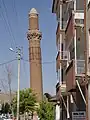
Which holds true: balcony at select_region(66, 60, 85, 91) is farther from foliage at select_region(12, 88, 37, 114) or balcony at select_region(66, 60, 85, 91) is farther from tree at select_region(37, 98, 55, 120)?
foliage at select_region(12, 88, 37, 114)

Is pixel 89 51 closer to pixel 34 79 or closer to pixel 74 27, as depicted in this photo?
pixel 74 27

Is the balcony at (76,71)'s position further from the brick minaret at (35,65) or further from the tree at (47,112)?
the brick minaret at (35,65)

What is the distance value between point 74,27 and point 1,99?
137178mm

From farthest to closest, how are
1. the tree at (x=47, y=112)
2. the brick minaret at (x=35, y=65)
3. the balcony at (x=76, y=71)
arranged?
the brick minaret at (x=35, y=65)
the tree at (x=47, y=112)
the balcony at (x=76, y=71)

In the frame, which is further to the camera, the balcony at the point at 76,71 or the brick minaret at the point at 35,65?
the brick minaret at the point at 35,65

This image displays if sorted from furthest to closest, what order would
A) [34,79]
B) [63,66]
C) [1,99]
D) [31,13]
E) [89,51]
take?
1. [1,99]
2. [31,13]
3. [34,79]
4. [63,66]
5. [89,51]

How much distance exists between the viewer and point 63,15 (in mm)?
27875

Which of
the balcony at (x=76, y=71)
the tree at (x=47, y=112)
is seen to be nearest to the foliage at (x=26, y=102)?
the tree at (x=47, y=112)

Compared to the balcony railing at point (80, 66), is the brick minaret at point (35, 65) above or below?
above

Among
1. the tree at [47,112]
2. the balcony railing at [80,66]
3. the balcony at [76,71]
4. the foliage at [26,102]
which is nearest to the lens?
the balcony at [76,71]

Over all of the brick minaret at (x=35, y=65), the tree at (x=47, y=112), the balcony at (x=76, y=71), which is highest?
the brick minaret at (x=35, y=65)

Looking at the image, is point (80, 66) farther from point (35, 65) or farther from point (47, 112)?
point (35, 65)

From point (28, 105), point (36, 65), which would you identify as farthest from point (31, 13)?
→ point (28, 105)

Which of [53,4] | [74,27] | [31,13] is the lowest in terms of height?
[74,27]
